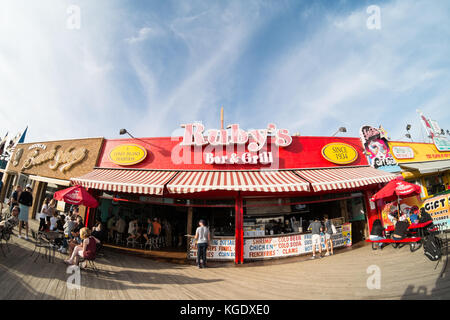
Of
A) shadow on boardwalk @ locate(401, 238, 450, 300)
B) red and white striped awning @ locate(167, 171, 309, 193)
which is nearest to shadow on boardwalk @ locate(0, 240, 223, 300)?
red and white striped awning @ locate(167, 171, 309, 193)

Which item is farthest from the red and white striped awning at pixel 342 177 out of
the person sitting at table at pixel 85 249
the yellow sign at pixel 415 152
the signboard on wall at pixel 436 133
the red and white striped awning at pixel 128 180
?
the person sitting at table at pixel 85 249

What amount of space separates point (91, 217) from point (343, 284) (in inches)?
460

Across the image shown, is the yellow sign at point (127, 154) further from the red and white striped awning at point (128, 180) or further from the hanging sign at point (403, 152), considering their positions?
the hanging sign at point (403, 152)

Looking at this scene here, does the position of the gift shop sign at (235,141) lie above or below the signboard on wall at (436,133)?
below

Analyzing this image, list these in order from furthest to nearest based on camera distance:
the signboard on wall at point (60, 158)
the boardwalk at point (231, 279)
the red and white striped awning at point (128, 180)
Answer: the signboard on wall at point (60, 158)
the red and white striped awning at point (128, 180)
the boardwalk at point (231, 279)

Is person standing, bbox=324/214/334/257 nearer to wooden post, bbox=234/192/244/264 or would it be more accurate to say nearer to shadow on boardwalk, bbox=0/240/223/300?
wooden post, bbox=234/192/244/264

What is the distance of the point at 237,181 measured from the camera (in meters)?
8.12

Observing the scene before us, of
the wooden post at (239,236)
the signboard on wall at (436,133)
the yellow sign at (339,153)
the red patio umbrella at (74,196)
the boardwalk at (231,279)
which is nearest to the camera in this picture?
the boardwalk at (231,279)

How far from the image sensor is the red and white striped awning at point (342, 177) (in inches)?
316

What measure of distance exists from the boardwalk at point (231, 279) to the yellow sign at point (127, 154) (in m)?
5.06

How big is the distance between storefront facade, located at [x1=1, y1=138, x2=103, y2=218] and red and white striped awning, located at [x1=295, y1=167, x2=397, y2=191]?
12.4 m

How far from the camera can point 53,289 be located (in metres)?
4.40
